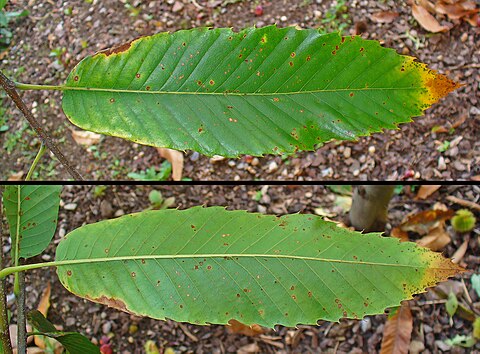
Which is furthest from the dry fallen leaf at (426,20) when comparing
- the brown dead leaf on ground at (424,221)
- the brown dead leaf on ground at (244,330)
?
the brown dead leaf on ground at (244,330)

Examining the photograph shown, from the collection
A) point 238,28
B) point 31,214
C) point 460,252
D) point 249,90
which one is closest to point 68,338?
point 31,214

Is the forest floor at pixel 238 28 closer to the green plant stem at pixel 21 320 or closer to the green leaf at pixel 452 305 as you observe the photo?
the green leaf at pixel 452 305

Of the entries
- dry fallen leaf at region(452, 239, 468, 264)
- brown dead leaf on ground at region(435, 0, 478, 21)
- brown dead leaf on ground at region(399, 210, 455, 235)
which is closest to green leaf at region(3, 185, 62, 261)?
brown dead leaf on ground at region(399, 210, 455, 235)

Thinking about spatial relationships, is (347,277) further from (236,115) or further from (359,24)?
(359,24)

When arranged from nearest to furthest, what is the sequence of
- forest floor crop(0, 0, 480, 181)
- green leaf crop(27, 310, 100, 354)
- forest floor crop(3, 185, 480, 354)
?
green leaf crop(27, 310, 100, 354) < forest floor crop(3, 185, 480, 354) < forest floor crop(0, 0, 480, 181)

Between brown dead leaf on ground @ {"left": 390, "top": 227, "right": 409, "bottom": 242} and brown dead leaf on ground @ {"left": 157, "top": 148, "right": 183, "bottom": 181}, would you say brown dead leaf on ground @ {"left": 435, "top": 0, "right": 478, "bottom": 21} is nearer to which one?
brown dead leaf on ground @ {"left": 390, "top": 227, "right": 409, "bottom": 242}

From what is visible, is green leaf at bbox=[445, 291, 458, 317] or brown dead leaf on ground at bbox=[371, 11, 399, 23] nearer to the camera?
green leaf at bbox=[445, 291, 458, 317]
